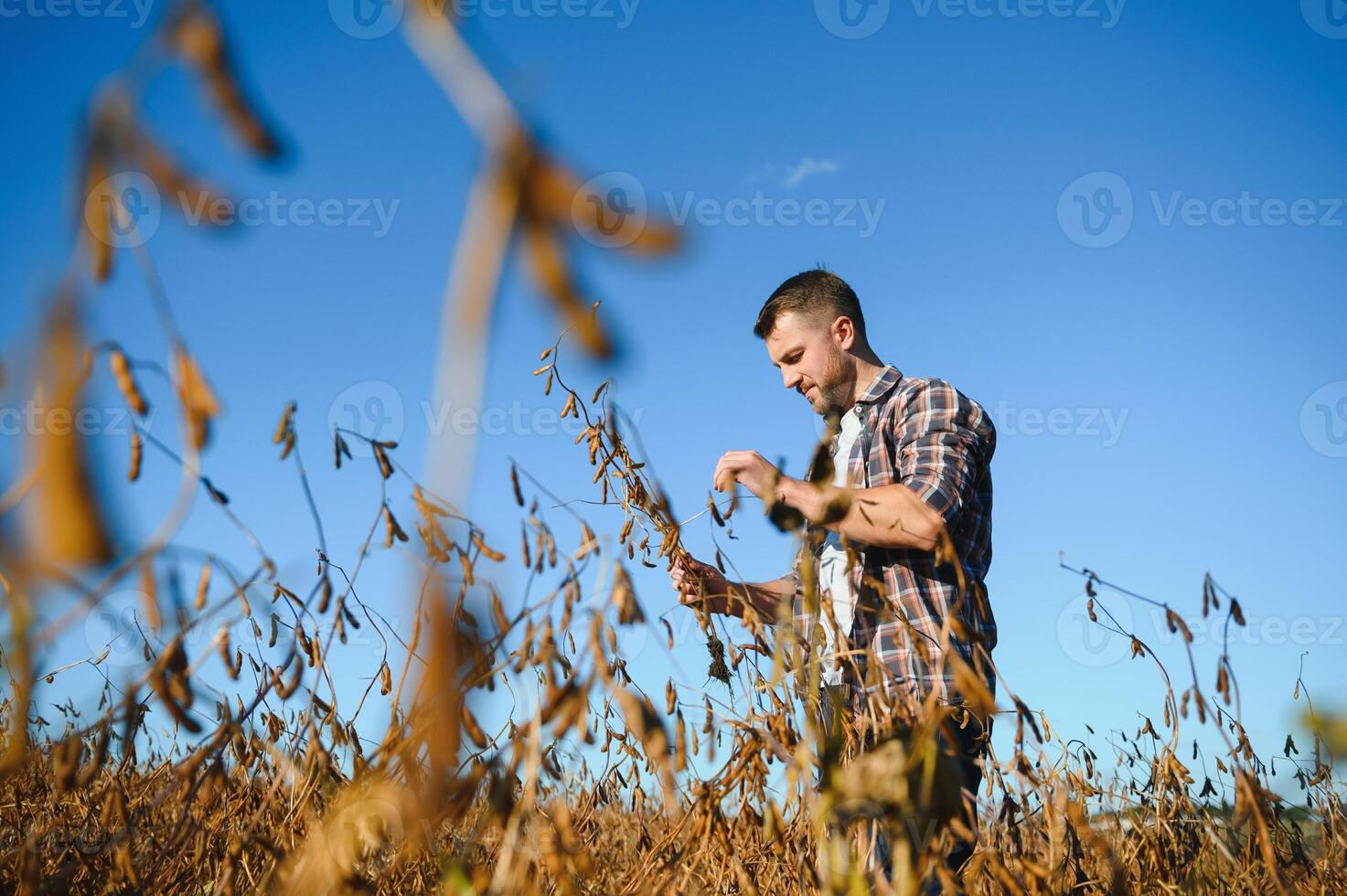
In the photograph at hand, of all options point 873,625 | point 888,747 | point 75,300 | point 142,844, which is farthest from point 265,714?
point 75,300

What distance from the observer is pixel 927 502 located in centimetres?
210

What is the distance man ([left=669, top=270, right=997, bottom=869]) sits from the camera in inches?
75.9

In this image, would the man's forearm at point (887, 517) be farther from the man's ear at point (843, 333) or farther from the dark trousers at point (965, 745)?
the man's ear at point (843, 333)

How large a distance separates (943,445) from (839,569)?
1.23ft

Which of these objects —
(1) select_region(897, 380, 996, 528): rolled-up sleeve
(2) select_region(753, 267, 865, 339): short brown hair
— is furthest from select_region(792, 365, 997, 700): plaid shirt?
(2) select_region(753, 267, 865, 339): short brown hair

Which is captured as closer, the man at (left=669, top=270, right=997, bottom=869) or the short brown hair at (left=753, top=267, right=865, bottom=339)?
the man at (left=669, top=270, right=997, bottom=869)

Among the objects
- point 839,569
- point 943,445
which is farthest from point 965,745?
point 943,445

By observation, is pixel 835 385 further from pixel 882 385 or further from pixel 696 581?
pixel 696 581

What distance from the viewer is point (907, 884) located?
99cm

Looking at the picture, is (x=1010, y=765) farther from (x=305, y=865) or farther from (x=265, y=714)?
(x=265, y=714)

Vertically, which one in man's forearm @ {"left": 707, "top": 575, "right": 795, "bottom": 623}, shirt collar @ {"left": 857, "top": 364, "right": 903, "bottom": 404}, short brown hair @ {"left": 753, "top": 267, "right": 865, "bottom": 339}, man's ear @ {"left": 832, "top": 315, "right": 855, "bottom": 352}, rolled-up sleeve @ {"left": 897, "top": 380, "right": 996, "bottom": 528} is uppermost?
short brown hair @ {"left": 753, "top": 267, "right": 865, "bottom": 339}

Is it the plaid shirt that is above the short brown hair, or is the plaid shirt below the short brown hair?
below

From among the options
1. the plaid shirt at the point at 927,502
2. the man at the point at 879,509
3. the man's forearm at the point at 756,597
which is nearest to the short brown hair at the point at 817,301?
the man at the point at 879,509

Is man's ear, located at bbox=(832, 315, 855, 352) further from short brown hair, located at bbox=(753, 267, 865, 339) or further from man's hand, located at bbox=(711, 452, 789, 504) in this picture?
man's hand, located at bbox=(711, 452, 789, 504)
